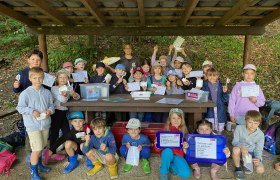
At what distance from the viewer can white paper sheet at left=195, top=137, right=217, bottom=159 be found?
3713mm

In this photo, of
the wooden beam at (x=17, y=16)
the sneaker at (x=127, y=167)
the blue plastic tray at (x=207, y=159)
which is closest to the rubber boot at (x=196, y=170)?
the blue plastic tray at (x=207, y=159)

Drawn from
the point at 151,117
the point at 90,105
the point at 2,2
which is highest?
the point at 2,2

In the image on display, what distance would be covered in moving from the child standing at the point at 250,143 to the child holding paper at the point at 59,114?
2653mm

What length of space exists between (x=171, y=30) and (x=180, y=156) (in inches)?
122

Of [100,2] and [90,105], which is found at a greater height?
[100,2]

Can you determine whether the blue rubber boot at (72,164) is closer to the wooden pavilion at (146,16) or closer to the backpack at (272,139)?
the wooden pavilion at (146,16)

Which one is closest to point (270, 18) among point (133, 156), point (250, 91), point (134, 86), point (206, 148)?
point (250, 91)

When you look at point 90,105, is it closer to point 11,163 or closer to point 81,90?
point 81,90

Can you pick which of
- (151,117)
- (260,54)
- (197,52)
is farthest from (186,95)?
(260,54)

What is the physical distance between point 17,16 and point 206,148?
4.36m

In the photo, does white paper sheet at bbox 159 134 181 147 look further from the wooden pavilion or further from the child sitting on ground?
the wooden pavilion

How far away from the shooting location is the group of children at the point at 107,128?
3721 mm

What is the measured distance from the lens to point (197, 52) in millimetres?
9992

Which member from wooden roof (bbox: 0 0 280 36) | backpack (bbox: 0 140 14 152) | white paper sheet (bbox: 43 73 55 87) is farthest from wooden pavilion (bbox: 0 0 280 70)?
backpack (bbox: 0 140 14 152)
